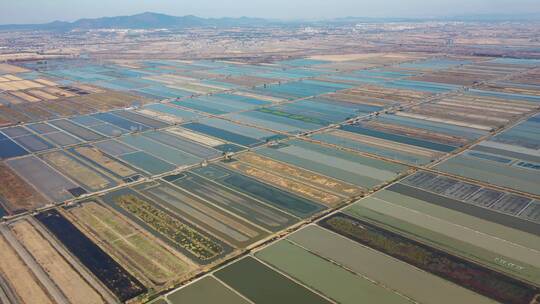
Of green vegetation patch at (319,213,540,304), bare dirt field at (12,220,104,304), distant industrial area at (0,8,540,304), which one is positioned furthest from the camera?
distant industrial area at (0,8,540,304)

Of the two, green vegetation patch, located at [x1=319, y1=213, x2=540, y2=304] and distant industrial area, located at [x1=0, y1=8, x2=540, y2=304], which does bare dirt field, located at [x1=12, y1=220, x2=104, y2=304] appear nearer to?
distant industrial area, located at [x1=0, y1=8, x2=540, y2=304]

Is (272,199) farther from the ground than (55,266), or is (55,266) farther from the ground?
(272,199)

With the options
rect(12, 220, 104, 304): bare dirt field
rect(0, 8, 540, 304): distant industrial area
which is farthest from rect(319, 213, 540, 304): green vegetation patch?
rect(12, 220, 104, 304): bare dirt field

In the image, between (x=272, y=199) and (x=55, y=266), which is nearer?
(x=55, y=266)

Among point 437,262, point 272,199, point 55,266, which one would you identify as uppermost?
point 272,199

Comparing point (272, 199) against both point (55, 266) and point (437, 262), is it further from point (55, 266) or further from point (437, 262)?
point (55, 266)

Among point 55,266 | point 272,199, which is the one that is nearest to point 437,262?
point 272,199

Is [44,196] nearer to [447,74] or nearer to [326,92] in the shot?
[326,92]

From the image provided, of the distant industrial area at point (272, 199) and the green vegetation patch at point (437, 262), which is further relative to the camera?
the distant industrial area at point (272, 199)

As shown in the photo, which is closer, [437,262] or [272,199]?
[437,262]

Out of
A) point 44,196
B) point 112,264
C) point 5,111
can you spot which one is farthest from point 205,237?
point 5,111

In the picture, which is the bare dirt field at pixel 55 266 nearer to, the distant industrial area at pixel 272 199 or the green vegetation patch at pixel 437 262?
the distant industrial area at pixel 272 199

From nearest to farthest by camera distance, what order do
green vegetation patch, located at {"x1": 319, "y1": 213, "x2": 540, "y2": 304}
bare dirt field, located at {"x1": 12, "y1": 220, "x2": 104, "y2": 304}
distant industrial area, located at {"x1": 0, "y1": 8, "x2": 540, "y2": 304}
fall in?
green vegetation patch, located at {"x1": 319, "y1": 213, "x2": 540, "y2": 304}
bare dirt field, located at {"x1": 12, "y1": 220, "x2": 104, "y2": 304}
distant industrial area, located at {"x1": 0, "y1": 8, "x2": 540, "y2": 304}

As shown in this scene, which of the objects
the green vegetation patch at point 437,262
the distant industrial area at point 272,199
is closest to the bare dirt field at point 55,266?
the distant industrial area at point 272,199
